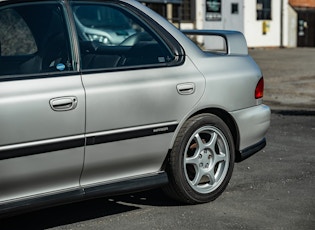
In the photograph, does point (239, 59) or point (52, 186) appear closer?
point (52, 186)

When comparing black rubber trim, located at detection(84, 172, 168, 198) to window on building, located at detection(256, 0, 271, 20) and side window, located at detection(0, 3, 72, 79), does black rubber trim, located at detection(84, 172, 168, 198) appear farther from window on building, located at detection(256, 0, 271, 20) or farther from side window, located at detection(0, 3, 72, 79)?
window on building, located at detection(256, 0, 271, 20)

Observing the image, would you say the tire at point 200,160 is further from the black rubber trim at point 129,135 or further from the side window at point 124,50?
the side window at point 124,50

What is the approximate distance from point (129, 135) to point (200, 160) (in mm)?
810

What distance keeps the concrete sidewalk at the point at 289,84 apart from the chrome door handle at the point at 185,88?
20.9ft

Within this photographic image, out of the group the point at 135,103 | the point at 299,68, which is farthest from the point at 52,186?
the point at 299,68

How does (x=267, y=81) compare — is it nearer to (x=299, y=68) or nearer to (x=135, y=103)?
(x=299, y=68)

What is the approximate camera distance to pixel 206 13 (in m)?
31.5

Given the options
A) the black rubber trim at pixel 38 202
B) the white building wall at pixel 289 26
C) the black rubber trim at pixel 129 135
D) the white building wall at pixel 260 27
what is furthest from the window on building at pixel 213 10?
the black rubber trim at pixel 38 202

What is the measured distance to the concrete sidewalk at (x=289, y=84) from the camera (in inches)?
480

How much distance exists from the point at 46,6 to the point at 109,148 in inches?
41.7

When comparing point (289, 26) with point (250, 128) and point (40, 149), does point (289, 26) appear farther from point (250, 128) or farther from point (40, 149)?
point (40, 149)

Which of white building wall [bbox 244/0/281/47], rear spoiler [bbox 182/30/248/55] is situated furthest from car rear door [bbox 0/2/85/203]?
white building wall [bbox 244/0/281/47]

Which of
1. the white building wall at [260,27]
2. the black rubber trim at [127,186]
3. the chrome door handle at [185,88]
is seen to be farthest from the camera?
the white building wall at [260,27]

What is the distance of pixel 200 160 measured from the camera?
5488 millimetres
